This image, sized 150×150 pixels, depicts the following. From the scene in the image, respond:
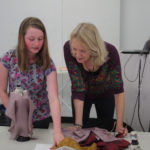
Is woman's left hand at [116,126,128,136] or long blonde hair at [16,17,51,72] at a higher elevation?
long blonde hair at [16,17,51,72]

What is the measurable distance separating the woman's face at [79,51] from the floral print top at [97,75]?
121 mm

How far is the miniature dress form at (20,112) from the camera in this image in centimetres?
126

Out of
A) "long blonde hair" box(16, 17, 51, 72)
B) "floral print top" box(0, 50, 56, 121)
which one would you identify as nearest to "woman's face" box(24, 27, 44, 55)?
"long blonde hair" box(16, 17, 51, 72)

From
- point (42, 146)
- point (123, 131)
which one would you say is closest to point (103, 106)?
point (123, 131)

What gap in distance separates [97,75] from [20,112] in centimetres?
57

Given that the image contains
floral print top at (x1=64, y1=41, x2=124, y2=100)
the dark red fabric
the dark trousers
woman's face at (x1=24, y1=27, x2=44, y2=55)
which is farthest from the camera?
the dark trousers

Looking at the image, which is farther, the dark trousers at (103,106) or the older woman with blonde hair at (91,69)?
the dark trousers at (103,106)

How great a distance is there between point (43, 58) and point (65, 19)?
2.22m

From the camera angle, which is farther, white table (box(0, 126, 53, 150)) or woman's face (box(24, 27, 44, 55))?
woman's face (box(24, 27, 44, 55))

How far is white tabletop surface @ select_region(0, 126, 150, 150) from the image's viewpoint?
124 cm

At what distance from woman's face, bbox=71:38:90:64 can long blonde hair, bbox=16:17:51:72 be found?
162 millimetres

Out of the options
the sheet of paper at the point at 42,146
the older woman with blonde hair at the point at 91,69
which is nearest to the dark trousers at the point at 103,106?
the older woman with blonde hair at the point at 91,69

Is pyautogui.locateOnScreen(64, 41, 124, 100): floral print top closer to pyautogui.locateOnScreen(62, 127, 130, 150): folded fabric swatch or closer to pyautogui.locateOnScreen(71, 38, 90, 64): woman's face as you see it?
pyautogui.locateOnScreen(71, 38, 90, 64): woman's face

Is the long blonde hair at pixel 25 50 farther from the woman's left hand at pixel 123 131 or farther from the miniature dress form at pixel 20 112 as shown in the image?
the woman's left hand at pixel 123 131
